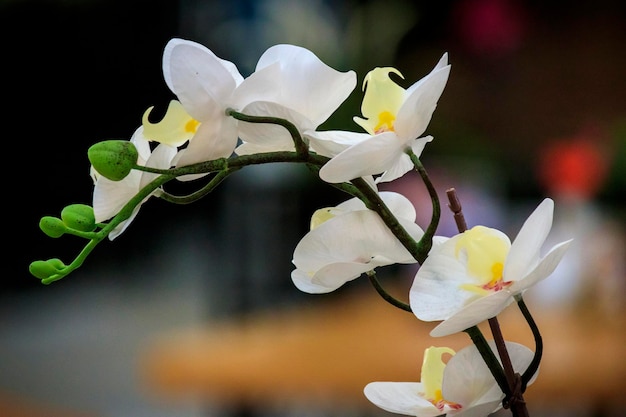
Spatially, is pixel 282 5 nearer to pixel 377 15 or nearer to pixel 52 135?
pixel 377 15

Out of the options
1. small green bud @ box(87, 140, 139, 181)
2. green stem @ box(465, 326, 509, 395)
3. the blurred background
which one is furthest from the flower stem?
the blurred background

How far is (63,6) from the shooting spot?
3166mm

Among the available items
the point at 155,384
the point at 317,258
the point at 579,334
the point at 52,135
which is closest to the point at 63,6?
the point at 52,135

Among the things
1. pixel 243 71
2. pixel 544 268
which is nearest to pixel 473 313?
pixel 544 268

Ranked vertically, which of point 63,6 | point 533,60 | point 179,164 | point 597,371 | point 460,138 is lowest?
point 597,371

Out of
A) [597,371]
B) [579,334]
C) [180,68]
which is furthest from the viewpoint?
[579,334]

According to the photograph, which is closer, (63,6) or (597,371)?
(597,371)

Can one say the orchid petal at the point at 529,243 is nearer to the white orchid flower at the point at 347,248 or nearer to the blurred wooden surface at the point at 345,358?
the white orchid flower at the point at 347,248

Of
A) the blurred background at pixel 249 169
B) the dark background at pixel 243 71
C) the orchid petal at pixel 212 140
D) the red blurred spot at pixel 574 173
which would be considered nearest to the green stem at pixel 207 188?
the orchid petal at pixel 212 140

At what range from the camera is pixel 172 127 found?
28 cm

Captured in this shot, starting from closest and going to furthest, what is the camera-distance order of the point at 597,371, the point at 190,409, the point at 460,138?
the point at 597,371 → the point at 460,138 → the point at 190,409

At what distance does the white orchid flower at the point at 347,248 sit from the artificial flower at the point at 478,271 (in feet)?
0.06

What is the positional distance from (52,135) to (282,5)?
1.37 m

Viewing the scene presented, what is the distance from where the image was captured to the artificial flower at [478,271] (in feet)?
0.82
